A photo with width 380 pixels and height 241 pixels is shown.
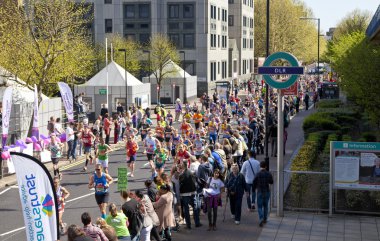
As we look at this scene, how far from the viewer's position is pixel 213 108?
39.4 meters

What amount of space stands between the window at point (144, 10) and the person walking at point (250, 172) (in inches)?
2243

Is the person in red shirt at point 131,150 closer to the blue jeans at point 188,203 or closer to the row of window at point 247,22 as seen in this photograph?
the blue jeans at point 188,203

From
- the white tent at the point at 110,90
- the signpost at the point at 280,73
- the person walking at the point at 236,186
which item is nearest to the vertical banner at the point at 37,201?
the person walking at the point at 236,186

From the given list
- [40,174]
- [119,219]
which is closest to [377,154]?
[119,219]

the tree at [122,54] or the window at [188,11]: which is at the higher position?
the window at [188,11]

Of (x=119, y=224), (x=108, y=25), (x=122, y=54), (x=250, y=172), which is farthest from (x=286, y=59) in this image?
(x=108, y=25)

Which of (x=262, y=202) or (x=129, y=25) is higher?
(x=129, y=25)

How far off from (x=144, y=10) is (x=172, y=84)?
50.7 feet

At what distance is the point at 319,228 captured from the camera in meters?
15.4

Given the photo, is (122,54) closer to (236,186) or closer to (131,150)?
(131,150)

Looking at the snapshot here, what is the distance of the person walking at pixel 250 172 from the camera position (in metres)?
16.5

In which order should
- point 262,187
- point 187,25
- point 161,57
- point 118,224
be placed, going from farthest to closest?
1. point 187,25
2. point 161,57
3. point 262,187
4. point 118,224

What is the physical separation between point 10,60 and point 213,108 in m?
12.4

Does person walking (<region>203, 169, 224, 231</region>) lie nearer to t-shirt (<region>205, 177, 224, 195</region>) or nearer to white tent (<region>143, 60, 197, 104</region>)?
t-shirt (<region>205, 177, 224, 195</region>)
